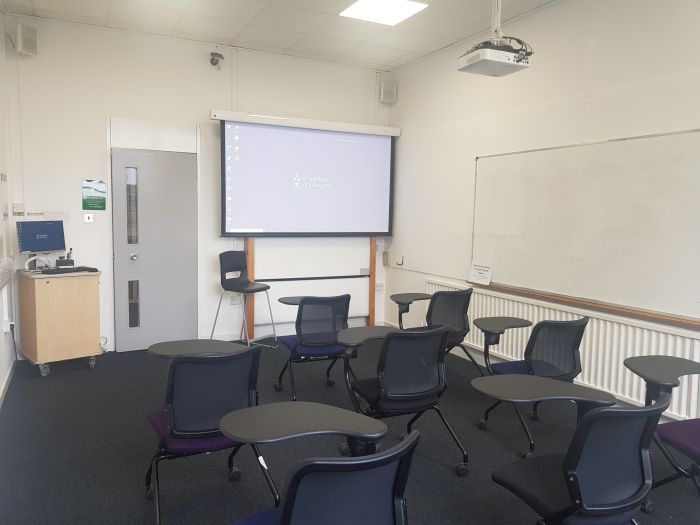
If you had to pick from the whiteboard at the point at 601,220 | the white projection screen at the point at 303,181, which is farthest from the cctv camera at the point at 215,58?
the whiteboard at the point at 601,220

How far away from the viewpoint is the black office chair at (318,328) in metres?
3.90

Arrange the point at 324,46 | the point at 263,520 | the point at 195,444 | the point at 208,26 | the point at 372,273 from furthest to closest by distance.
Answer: the point at 372,273 → the point at 324,46 → the point at 208,26 → the point at 195,444 → the point at 263,520

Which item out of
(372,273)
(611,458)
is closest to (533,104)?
(372,273)

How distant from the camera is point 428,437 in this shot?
350cm

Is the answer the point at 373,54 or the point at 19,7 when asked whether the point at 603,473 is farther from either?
the point at 19,7

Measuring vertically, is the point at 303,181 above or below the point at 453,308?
above

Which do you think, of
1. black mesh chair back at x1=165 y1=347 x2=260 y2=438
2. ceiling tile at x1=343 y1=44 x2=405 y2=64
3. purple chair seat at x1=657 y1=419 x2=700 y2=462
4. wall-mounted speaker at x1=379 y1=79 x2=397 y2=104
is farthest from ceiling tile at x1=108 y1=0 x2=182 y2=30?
purple chair seat at x1=657 y1=419 x2=700 y2=462

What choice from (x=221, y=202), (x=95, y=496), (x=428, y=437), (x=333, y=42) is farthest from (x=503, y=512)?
(x=333, y=42)

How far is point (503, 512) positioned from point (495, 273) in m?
2.71

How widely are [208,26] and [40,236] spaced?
8.52 feet

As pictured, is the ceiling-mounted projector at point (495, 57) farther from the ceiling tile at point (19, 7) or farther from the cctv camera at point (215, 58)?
the ceiling tile at point (19, 7)

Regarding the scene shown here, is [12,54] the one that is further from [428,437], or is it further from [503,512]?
[503,512]

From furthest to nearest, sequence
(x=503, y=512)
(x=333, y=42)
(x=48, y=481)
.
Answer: (x=333, y=42), (x=48, y=481), (x=503, y=512)

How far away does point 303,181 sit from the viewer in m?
6.08
